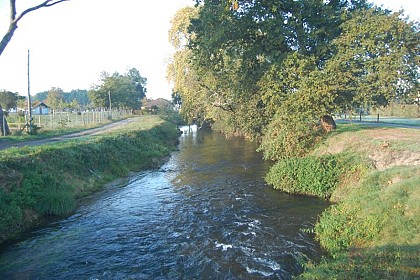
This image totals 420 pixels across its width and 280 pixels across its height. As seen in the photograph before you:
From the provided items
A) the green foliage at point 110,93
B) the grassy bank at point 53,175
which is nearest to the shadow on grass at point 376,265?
the grassy bank at point 53,175

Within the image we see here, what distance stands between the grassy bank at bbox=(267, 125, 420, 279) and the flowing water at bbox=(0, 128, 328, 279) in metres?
0.85

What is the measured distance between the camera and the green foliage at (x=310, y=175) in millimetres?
14188

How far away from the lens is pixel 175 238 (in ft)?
33.1

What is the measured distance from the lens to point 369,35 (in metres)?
16.6

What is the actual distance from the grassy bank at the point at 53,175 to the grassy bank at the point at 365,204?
9.88 meters

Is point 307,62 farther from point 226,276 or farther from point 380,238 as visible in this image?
point 226,276

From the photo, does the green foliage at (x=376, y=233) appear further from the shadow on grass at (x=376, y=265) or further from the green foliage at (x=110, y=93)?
the green foliage at (x=110, y=93)

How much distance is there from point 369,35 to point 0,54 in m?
17.3

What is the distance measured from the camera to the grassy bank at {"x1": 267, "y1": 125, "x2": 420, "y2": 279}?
6762mm

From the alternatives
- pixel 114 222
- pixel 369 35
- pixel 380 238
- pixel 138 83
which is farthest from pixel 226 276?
pixel 138 83

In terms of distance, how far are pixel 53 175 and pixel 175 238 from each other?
24.6ft

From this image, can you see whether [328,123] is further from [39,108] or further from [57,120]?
[39,108]

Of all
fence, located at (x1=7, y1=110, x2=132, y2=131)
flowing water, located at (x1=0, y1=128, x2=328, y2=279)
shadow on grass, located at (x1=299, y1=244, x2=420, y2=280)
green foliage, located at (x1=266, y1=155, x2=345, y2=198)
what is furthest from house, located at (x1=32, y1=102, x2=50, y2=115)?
shadow on grass, located at (x1=299, y1=244, x2=420, y2=280)

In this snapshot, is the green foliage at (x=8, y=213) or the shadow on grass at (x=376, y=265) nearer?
the shadow on grass at (x=376, y=265)
